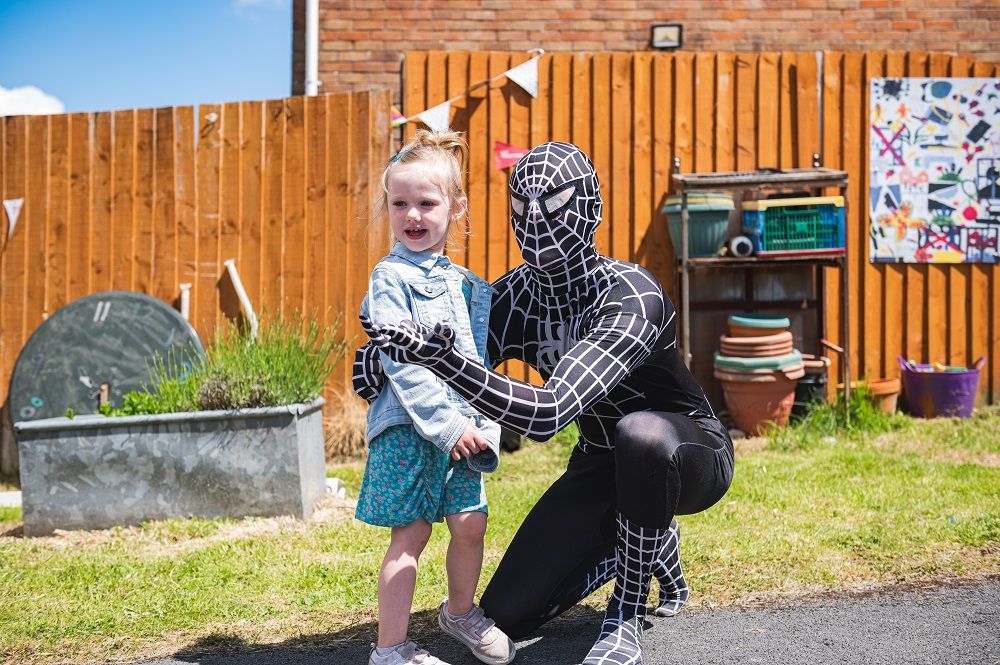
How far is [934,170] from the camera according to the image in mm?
6117

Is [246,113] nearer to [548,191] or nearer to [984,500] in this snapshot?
[548,191]

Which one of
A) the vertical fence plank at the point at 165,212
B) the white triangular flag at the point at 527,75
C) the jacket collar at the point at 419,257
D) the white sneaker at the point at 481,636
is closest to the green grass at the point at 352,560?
the white sneaker at the point at 481,636

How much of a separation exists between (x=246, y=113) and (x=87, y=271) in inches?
60.3

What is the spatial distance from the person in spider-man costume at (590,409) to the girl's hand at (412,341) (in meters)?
0.06

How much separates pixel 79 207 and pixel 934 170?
5860mm

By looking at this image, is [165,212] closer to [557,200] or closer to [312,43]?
[312,43]

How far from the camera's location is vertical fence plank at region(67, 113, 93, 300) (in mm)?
6012

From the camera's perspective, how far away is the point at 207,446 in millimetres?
4031

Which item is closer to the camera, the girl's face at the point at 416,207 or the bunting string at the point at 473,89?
the girl's face at the point at 416,207

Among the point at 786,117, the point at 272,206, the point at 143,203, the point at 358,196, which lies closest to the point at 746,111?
the point at 786,117

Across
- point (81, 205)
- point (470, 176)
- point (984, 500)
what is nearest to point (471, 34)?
point (470, 176)

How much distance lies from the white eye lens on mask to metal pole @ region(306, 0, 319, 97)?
5436 millimetres

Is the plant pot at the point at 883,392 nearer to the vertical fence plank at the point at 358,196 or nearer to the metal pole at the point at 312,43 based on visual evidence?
the vertical fence plank at the point at 358,196

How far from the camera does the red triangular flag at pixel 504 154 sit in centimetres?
601
